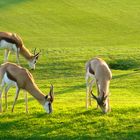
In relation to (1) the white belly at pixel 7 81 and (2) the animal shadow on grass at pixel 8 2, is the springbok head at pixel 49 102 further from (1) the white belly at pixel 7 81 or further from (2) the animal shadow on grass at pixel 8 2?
(2) the animal shadow on grass at pixel 8 2

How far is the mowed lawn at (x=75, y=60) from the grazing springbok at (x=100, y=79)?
50 cm

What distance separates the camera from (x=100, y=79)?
17.0 metres

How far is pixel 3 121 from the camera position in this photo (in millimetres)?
15727

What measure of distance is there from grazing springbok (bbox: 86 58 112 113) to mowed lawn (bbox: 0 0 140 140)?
50cm

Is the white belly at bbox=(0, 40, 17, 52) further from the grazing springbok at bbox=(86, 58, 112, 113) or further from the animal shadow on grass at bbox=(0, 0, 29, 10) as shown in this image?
the animal shadow on grass at bbox=(0, 0, 29, 10)

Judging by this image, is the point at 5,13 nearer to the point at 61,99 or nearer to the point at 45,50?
the point at 45,50

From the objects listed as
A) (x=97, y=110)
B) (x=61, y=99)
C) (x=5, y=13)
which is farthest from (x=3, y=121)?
(x=5, y=13)

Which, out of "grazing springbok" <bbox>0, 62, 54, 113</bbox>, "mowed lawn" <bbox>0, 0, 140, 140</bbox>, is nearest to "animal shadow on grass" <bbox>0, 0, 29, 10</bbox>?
"mowed lawn" <bbox>0, 0, 140, 140</bbox>

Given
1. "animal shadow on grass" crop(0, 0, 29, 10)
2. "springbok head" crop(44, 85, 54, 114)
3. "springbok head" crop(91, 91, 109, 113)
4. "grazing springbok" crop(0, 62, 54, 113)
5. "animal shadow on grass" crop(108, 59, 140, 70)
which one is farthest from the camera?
"animal shadow on grass" crop(0, 0, 29, 10)

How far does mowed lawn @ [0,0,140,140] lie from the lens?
50.2ft

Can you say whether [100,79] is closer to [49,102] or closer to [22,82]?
[49,102]

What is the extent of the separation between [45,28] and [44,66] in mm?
14814

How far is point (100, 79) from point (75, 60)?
13.1 meters

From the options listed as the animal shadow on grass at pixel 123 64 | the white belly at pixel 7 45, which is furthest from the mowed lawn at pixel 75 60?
the white belly at pixel 7 45
